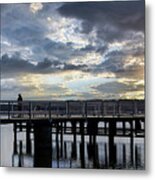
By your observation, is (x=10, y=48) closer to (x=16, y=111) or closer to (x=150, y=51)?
(x=16, y=111)

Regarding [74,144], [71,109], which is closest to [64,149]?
[74,144]

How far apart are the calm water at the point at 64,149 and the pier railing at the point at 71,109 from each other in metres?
0.06

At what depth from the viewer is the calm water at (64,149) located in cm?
221

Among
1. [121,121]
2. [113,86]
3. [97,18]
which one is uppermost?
[97,18]

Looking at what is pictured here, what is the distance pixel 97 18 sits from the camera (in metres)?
2.23

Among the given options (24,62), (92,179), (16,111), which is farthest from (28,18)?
(92,179)

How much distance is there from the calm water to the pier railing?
57 mm

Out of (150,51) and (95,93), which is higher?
(150,51)

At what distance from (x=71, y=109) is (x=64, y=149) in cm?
19

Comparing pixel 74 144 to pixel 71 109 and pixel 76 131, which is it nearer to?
pixel 76 131

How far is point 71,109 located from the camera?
7.42 feet

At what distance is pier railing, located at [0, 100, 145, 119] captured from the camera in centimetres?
222

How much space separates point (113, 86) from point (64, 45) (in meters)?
0.30

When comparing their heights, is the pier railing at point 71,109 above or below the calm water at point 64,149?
above
